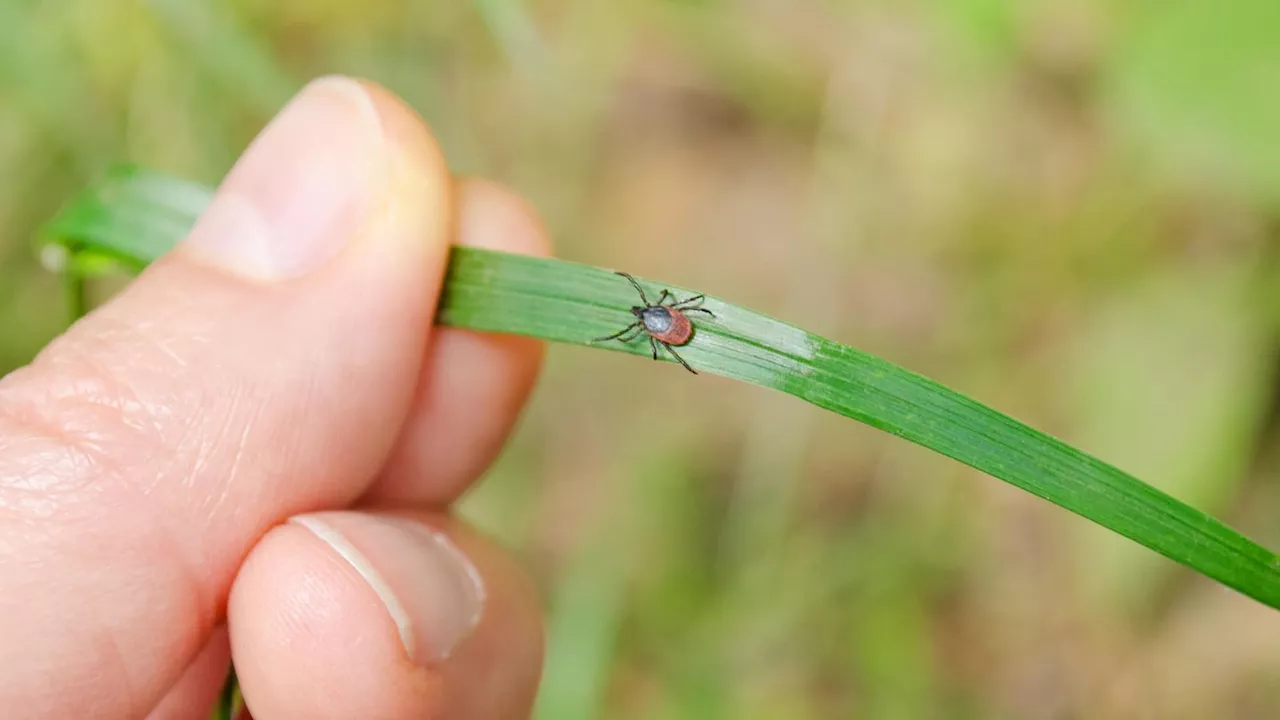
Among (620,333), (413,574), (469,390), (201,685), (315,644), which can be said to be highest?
(620,333)

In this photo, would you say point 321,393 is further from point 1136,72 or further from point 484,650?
point 1136,72

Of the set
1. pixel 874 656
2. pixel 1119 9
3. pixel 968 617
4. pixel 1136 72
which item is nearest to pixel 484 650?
pixel 874 656

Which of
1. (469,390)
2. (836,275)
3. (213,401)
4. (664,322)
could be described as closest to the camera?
(213,401)

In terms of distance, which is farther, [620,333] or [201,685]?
[201,685]

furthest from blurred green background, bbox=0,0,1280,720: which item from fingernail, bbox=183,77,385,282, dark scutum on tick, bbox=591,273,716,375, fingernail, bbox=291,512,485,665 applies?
dark scutum on tick, bbox=591,273,716,375

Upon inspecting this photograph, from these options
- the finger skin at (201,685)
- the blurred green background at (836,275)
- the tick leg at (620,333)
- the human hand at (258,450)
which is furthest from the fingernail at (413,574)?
the blurred green background at (836,275)

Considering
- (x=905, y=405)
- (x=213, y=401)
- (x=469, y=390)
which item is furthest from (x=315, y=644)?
(x=905, y=405)

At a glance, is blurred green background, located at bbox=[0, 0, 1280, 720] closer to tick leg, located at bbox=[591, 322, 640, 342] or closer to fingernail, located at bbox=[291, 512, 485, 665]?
fingernail, located at bbox=[291, 512, 485, 665]

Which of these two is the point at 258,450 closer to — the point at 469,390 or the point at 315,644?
the point at 315,644
